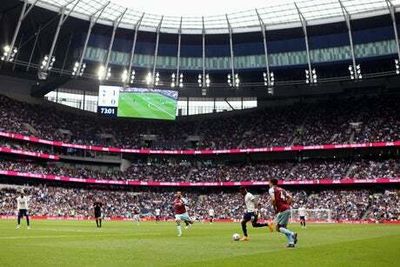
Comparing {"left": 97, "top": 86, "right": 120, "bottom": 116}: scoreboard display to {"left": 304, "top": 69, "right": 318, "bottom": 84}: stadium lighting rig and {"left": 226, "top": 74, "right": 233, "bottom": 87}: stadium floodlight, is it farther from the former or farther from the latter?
{"left": 304, "top": 69, "right": 318, "bottom": 84}: stadium lighting rig


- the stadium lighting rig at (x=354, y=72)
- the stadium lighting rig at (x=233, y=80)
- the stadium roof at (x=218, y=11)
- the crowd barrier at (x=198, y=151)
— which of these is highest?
the stadium roof at (x=218, y=11)

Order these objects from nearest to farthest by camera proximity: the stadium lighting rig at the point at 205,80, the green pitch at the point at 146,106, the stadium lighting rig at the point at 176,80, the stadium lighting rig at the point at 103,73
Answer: the stadium lighting rig at the point at 103,73
the green pitch at the point at 146,106
the stadium lighting rig at the point at 176,80
the stadium lighting rig at the point at 205,80

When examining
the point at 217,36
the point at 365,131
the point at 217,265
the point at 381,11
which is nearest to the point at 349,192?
the point at 365,131

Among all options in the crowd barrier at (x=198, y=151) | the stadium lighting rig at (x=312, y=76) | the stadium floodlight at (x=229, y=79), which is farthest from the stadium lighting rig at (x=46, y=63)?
the stadium lighting rig at (x=312, y=76)

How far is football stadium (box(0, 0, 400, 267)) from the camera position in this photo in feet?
204

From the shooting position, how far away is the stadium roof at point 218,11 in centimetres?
6053

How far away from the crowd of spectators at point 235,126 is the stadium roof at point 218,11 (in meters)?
15.1

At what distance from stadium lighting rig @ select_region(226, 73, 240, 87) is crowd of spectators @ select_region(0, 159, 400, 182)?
12889mm

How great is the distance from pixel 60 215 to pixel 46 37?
2427 cm

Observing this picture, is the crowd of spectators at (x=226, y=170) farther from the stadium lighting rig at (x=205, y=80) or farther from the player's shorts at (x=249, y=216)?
the player's shorts at (x=249, y=216)

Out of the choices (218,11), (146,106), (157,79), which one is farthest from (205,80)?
(218,11)

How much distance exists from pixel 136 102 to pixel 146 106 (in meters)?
1.63

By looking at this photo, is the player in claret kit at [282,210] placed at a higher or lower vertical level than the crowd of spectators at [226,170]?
lower

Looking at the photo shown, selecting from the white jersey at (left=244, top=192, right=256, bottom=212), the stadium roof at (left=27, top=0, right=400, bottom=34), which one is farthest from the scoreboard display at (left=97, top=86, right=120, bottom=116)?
the white jersey at (left=244, top=192, right=256, bottom=212)
